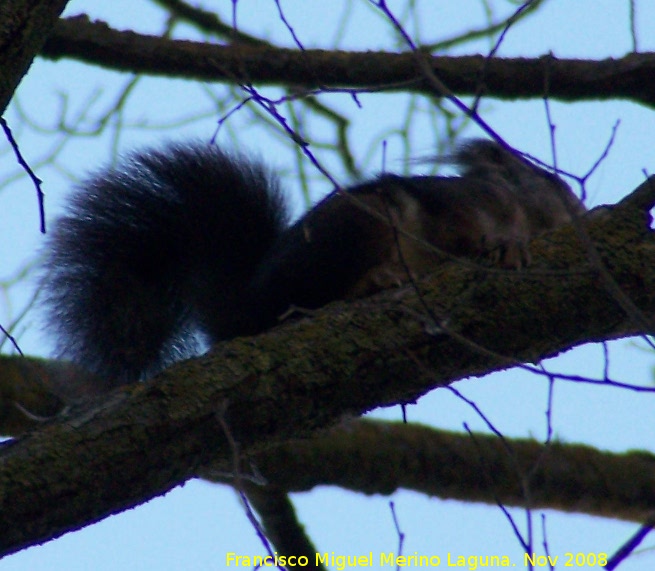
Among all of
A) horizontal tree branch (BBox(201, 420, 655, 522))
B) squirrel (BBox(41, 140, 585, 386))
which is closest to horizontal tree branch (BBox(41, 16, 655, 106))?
squirrel (BBox(41, 140, 585, 386))

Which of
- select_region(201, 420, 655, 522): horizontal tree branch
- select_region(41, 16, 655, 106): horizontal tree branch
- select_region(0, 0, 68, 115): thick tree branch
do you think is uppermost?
select_region(41, 16, 655, 106): horizontal tree branch

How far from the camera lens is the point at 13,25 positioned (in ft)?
5.63

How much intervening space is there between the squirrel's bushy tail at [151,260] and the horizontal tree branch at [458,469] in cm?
51

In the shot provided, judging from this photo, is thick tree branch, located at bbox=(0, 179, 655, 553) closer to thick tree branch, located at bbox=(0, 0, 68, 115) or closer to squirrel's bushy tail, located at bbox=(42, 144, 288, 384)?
thick tree branch, located at bbox=(0, 0, 68, 115)

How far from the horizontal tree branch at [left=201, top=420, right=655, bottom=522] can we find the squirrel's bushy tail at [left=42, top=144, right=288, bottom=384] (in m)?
0.51

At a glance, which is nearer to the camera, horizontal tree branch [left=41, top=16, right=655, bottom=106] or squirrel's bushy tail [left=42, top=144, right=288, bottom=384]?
squirrel's bushy tail [left=42, top=144, right=288, bottom=384]

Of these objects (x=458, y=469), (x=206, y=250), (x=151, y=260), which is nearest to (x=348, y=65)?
(x=206, y=250)

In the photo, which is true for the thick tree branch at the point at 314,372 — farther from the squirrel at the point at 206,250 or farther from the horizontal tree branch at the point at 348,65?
the horizontal tree branch at the point at 348,65

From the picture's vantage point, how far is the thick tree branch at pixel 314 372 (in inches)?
64.2

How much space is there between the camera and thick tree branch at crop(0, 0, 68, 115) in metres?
1.71

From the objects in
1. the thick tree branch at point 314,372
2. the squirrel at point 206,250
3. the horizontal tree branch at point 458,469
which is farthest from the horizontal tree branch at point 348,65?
the horizontal tree branch at point 458,469

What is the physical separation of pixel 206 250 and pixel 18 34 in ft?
4.32

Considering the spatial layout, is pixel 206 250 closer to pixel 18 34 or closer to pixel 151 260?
pixel 151 260

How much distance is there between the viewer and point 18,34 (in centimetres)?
172
